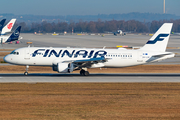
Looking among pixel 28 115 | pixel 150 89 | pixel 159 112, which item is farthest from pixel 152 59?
pixel 28 115

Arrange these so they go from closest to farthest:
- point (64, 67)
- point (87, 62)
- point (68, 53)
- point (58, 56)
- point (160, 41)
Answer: point (64, 67) < point (87, 62) < point (58, 56) < point (68, 53) < point (160, 41)

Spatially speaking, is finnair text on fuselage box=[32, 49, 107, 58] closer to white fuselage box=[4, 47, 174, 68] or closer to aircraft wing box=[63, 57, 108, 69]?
white fuselage box=[4, 47, 174, 68]

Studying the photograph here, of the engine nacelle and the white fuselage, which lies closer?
the engine nacelle

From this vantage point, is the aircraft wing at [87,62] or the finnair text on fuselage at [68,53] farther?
the finnair text on fuselage at [68,53]

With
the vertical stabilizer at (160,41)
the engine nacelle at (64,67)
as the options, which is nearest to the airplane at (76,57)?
the engine nacelle at (64,67)

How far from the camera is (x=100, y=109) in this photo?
1001 inches

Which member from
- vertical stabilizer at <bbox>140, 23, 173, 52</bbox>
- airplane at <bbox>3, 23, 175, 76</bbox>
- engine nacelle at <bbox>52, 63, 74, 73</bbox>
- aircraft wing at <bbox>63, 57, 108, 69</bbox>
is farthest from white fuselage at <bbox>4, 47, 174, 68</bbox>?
vertical stabilizer at <bbox>140, 23, 173, 52</bbox>

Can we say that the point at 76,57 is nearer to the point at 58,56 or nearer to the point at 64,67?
the point at 58,56

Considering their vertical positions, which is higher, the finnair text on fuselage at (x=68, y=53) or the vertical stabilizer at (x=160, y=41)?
the vertical stabilizer at (x=160, y=41)

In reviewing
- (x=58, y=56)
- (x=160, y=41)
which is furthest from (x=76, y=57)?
(x=160, y=41)

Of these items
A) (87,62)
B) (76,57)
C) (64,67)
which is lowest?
(64,67)

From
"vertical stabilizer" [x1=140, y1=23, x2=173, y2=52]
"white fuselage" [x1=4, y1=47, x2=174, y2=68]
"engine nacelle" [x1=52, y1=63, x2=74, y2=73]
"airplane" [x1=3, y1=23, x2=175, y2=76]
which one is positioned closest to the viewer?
"engine nacelle" [x1=52, y1=63, x2=74, y2=73]

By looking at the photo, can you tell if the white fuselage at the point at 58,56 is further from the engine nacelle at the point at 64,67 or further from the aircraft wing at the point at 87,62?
the engine nacelle at the point at 64,67

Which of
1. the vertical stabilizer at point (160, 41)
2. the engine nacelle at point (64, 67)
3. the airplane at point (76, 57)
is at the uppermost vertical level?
the vertical stabilizer at point (160, 41)
